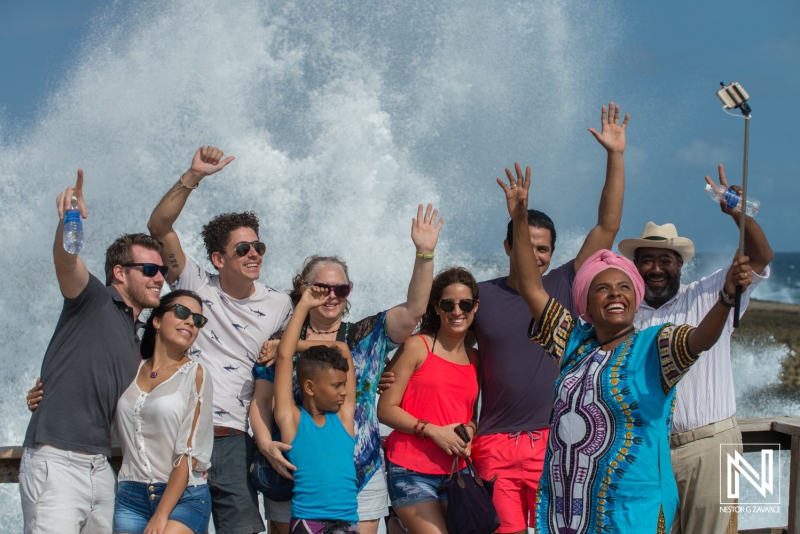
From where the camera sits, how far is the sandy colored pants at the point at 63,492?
3645 millimetres

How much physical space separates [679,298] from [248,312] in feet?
8.41

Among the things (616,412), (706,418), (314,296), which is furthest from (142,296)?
(706,418)

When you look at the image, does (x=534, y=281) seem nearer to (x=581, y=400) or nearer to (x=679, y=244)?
(x=581, y=400)

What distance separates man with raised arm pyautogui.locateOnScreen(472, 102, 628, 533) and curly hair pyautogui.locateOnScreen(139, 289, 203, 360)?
1.62 m

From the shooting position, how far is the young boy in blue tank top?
149 inches

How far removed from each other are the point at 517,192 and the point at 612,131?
1072mm

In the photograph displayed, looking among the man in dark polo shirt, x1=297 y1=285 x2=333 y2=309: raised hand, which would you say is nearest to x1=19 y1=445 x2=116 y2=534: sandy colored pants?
the man in dark polo shirt

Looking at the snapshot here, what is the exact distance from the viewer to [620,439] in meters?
3.03

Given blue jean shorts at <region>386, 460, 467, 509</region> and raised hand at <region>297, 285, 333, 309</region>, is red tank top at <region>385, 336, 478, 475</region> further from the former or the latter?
raised hand at <region>297, 285, 333, 309</region>

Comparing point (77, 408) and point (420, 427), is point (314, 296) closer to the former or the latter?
point (420, 427)

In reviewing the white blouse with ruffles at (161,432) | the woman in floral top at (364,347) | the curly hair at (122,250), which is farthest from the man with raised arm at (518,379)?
the curly hair at (122,250)

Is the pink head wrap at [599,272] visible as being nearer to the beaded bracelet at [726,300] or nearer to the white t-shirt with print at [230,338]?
the beaded bracelet at [726,300]

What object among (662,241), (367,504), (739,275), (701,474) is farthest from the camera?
(662,241)

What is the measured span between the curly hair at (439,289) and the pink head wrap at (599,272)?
1044 millimetres
